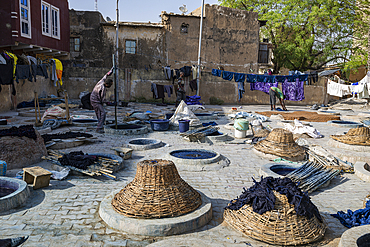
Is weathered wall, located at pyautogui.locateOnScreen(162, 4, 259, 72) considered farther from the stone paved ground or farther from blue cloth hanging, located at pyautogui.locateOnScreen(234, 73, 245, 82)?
the stone paved ground

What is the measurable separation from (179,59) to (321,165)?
23000mm

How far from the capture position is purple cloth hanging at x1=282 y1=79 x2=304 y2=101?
79.0ft

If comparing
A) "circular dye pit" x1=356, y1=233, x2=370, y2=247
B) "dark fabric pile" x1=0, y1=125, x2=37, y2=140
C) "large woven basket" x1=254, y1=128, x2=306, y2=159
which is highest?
"dark fabric pile" x1=0, y1=125, x2=37, y2=140

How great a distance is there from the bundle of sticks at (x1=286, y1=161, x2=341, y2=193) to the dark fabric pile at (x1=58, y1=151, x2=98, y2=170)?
394cm

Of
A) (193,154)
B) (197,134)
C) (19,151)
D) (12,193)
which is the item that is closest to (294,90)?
(197,134)

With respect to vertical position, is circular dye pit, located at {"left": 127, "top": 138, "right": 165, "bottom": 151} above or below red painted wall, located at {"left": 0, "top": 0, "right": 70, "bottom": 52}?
below

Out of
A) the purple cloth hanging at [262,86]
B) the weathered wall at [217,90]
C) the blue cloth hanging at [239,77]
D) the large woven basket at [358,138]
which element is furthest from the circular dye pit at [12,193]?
the purple cloth hanging at [262,86]

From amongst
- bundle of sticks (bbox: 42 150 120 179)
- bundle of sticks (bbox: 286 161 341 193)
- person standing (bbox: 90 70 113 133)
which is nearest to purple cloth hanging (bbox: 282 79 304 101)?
person standing (bbox: 90 70 113 133)

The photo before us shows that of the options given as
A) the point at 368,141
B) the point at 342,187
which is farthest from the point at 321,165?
the point at 368,141

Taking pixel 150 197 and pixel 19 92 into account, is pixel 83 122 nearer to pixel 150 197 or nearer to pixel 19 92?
pixel 19 92

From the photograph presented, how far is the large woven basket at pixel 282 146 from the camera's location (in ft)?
24.5

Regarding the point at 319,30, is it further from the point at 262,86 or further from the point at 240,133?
the point at 240,133

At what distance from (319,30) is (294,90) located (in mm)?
9025

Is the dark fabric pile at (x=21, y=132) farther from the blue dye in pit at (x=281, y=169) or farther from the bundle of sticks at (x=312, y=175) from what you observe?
the bundle of sticks at (x=312, y=175)
